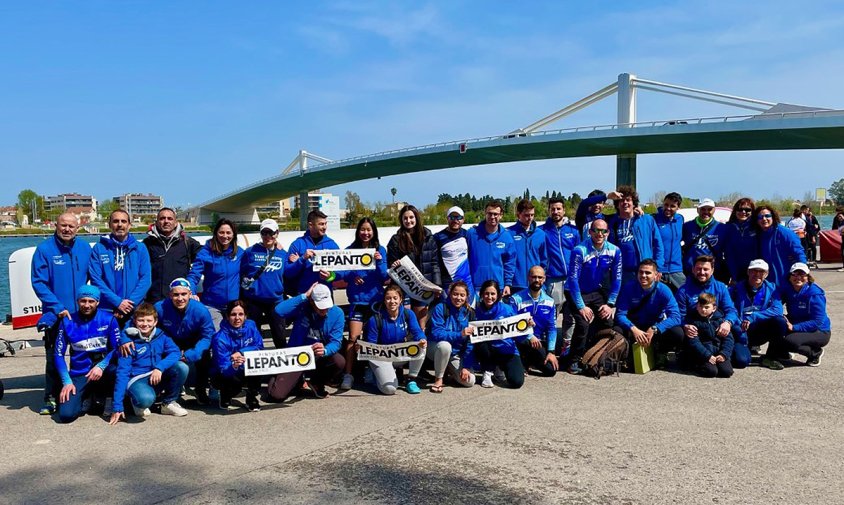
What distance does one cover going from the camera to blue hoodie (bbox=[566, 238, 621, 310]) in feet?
22.1

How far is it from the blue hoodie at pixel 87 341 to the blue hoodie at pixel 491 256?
143 inches

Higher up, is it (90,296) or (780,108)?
(780,108)

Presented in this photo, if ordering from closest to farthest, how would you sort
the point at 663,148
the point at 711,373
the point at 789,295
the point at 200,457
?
the point at 200,457 < the point at 711,373 < the point at 789,295 < the point at 663,148

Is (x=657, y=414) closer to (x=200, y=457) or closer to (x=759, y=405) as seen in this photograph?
(x=759, y=405)

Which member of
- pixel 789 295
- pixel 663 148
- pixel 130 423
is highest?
pixel 663 148

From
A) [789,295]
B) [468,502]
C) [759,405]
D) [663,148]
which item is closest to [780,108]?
[663,148]

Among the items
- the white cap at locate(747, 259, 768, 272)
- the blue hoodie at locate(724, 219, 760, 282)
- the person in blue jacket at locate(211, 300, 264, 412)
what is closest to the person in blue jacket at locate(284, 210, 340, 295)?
the person in blue jacket at locate(211, 300, 264, 412)

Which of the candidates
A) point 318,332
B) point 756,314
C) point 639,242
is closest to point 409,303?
point 318,332

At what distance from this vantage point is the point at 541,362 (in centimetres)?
641

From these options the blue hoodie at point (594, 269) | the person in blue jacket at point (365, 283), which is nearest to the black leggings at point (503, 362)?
the blue hoodie at point (594, 269)

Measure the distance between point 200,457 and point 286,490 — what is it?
937 mm

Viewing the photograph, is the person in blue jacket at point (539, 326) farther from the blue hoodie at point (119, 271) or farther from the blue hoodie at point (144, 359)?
the blue hoodie at point (119, 271)

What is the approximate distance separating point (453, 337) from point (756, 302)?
3509 mm

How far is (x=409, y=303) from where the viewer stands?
668 centimetres
